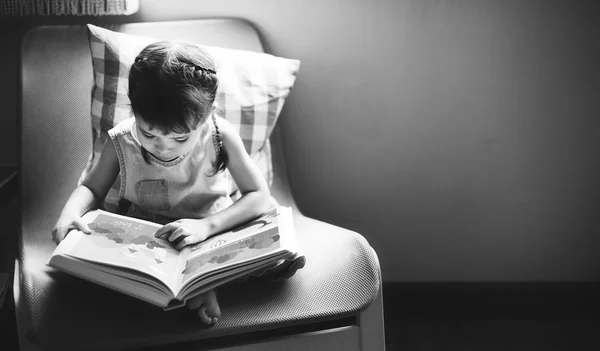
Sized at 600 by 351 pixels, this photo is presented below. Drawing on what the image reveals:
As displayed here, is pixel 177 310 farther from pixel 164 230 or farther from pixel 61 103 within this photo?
pixel 61 103

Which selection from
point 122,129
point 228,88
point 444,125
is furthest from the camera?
point 444,125

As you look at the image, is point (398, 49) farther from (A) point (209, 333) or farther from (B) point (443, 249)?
(A) point (209, 333)

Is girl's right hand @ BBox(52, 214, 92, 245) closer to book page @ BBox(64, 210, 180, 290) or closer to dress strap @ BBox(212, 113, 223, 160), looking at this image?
book page @ BBox(64, 210, 180, 290)

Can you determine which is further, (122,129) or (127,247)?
(122,129)

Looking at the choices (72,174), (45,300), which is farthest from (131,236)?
(72,174)

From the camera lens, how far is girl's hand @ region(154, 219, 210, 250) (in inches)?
44.1

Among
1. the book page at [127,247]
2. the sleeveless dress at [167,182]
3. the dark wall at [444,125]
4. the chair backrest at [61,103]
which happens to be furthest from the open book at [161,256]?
the dark wall at [444,125]

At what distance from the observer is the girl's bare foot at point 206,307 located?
1.04m

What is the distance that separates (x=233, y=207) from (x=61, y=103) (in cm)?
49

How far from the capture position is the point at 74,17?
1.59m

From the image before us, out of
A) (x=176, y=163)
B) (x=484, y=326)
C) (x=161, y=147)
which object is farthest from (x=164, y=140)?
(x=484, y=326)

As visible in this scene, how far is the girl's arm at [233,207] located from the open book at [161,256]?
0.05 feet

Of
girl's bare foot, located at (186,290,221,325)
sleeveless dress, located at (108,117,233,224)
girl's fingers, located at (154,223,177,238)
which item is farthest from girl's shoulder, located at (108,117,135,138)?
girl's bare foot, located at (186,290,221,325)

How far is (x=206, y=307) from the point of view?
1057 millimetres
